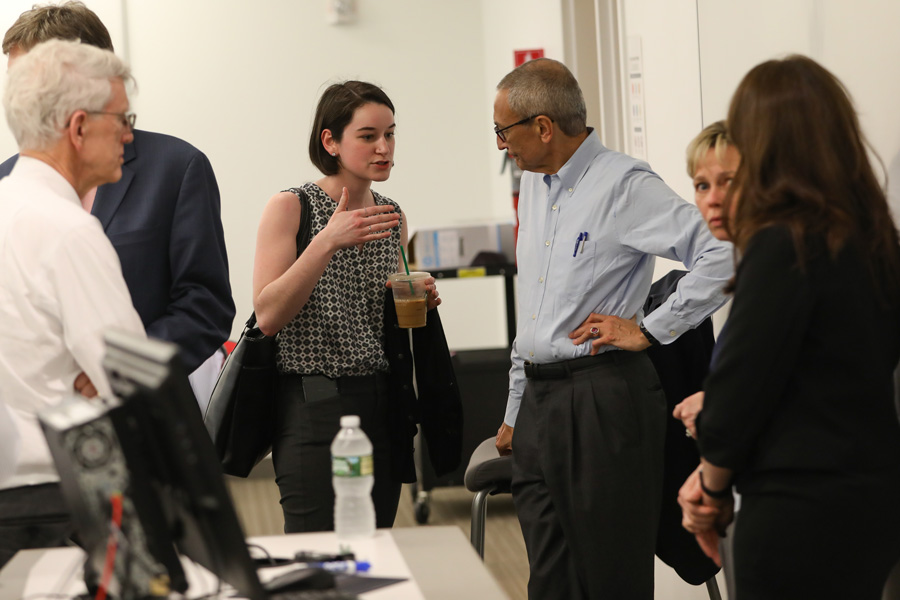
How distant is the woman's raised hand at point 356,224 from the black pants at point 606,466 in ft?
1.82

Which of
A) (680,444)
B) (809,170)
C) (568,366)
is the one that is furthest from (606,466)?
(809,170)

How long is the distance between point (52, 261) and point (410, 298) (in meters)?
1.01

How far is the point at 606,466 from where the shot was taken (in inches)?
91.7

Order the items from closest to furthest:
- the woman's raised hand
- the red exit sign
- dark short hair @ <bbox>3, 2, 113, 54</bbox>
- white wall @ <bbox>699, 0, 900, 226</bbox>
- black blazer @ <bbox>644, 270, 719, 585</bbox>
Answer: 1. white wall @ <bbox>699, 0, 900, 226</bbox>
2. dark short hair @ <bbox>3, 2, 113, 54</bbox>
3. the woman's raised hand
4. black blazer @ <bbox>644, 270, 719, 585</bbox>
5. the red exit sign

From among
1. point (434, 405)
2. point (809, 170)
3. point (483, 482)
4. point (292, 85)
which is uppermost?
point (292, 85)

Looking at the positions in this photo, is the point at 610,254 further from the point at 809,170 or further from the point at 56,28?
the point at 56,28

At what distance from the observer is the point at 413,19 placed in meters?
6.08

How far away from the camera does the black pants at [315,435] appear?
2342mm

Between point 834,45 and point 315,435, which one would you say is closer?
point 834,45

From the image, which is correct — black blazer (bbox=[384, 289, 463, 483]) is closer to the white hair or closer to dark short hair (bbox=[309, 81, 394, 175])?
dark short hair (bbox=[309, 81, 394, 175])

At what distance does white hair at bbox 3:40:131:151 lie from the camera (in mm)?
1607

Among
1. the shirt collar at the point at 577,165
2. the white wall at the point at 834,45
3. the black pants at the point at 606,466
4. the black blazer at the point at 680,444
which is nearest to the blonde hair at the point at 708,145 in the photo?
the white wall at the point at 834,45

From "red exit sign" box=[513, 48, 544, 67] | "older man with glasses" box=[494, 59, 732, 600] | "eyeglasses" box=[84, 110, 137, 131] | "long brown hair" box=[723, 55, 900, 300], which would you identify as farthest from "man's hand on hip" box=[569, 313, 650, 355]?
"red exit sign" box=[513, 48, 544, 67]

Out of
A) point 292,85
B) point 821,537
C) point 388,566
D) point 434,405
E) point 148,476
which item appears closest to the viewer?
point 148,476
